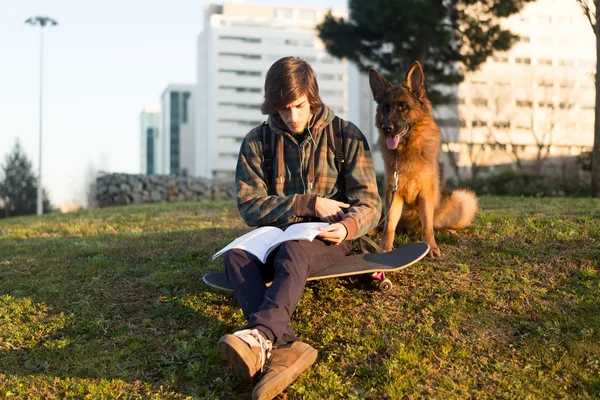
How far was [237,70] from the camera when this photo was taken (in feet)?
274

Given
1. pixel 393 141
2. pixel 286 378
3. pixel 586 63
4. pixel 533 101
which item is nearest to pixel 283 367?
pixel 286 378

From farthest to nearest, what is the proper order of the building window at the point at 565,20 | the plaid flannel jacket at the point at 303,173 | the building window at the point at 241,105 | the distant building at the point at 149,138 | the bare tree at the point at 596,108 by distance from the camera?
the distant building at the point at 149,138 < the building window at the point at 241,105 < the building window at the point at 565,20 < the bare tree at the point at 596,108 < the plaid flannel jacket at the point at 303,173

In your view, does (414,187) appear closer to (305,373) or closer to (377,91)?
(377,91)

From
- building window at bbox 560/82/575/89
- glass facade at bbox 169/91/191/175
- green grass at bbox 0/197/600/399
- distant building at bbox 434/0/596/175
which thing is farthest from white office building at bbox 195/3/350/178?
green grass at bbox 0/197/600/399

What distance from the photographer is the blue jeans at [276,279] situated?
10.2 feet

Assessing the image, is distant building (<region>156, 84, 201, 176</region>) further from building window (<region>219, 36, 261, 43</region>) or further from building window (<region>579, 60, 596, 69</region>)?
building window (<region>579, 60, 596, 69</region>)

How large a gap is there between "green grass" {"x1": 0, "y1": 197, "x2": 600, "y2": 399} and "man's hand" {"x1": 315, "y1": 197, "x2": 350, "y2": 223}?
26.5 inches

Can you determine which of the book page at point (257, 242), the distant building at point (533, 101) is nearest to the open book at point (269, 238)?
the book page at point (257, 242)

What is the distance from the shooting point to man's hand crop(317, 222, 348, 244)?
3.65 meters

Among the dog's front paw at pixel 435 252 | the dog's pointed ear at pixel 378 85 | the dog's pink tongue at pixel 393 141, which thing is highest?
the dog's pointed ear at pixel 378 85

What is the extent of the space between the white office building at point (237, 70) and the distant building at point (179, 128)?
14.2m

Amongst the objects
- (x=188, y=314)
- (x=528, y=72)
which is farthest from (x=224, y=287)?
(x=528, y=72)

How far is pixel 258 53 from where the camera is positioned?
277 ft

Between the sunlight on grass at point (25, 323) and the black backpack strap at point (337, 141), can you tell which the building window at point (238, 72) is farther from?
the black backpack strap at point (337, 141)
